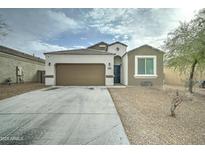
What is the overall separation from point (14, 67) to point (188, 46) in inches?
615

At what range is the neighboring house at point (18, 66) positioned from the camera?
16.0 metres

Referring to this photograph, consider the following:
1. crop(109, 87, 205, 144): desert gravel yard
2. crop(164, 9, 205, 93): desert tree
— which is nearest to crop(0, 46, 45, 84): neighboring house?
crop(164, 9, 205, 93): desert tree

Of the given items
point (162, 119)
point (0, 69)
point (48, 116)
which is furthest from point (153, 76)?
point (0, 69)

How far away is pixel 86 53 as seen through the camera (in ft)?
52.1

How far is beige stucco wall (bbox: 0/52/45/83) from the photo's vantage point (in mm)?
15874

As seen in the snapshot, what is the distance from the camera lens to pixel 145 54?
1560 cm

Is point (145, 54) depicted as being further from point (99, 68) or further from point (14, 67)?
point (14, 67)

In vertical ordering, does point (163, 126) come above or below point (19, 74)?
below

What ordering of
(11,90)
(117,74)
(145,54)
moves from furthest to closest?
(117,74), (145,54), (11,90)

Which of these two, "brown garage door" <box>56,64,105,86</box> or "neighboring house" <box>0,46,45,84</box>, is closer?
"brown garage door" <box>56,64,105,86</box>

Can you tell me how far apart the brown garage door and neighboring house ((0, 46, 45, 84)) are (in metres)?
4.83

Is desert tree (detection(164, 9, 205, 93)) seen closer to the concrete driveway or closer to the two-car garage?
the concrete driveway

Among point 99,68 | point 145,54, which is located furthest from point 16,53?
point 145,54
